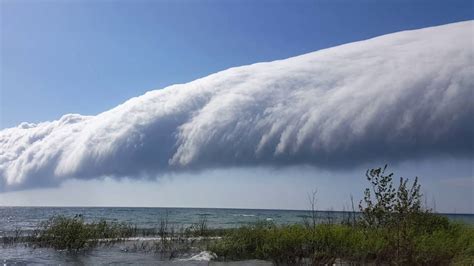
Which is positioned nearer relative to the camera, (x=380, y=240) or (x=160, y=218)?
(x=380, y=240)

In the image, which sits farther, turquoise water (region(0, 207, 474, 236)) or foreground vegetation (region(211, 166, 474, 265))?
turquoise water (region(0, 207, 474, 236))

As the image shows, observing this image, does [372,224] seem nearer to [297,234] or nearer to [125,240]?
[297,234]

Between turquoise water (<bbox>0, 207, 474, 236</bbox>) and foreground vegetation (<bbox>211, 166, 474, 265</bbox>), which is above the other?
foreground vegetation (<bbox>211, 166, 474, 265</bbox>)

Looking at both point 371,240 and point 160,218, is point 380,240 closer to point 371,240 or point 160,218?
point 371,240

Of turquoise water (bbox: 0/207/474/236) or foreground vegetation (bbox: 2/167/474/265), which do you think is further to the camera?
turquoise water (bbox: 0/207/474/236)

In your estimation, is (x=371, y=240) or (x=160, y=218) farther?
(x=160, y=218)

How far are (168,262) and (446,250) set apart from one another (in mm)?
10729

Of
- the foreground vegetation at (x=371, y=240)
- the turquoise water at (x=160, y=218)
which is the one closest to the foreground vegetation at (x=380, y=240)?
the foreground vegetation at (x=371, y=240)

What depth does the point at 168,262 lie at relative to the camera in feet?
61.9

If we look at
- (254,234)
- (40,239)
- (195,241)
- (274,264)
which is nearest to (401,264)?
(274,264)

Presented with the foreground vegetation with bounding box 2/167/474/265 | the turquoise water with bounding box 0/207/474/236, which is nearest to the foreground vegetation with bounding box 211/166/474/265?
the foreground vegetation with bounding box 2/167/474/265

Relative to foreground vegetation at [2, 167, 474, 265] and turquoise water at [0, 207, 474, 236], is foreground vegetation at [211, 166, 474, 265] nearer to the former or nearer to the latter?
foreground vegetation at [2, 167, 474, 265]

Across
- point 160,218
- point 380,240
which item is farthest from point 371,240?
point 160,218

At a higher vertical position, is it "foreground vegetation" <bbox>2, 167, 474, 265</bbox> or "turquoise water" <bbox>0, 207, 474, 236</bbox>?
"foreground vegetation" <bbox>2, 167, 474, 265</bbox>
